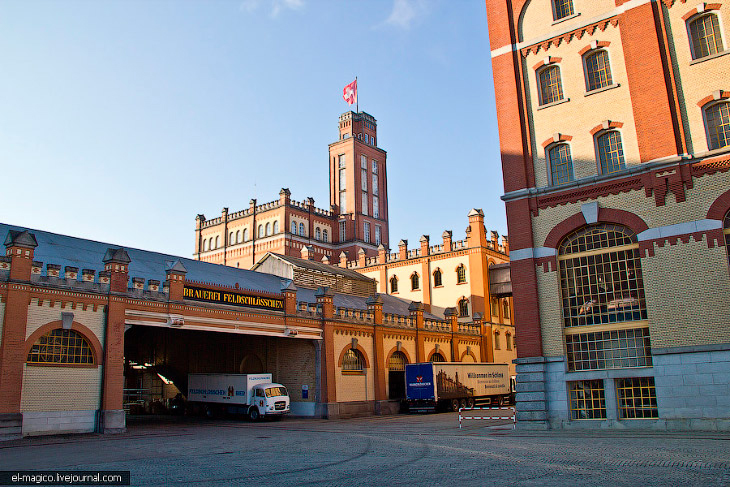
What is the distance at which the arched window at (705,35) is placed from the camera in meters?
21.8

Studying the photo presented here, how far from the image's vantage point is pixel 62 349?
24.2 m

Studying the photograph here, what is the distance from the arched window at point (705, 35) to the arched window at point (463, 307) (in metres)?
34.1

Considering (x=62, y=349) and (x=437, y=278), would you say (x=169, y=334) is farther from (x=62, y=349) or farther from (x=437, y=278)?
(x=437, y=278)

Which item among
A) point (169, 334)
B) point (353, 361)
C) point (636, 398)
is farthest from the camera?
point (169, 334)

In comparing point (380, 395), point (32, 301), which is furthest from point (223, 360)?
point (32, 301)

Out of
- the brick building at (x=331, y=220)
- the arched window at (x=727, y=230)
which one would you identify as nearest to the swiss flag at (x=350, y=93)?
the brick building at (x=331, y=220)

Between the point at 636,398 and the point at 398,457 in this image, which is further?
the point at 636,398

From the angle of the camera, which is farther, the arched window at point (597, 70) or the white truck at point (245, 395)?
the white truck at point (245, 395)

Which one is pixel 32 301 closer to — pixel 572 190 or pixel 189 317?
pixel 189 317

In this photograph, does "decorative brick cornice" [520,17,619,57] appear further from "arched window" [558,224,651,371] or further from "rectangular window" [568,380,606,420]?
"rectangular window" [568,380,606,420]

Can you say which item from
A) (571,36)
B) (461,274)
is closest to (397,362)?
(461,274)

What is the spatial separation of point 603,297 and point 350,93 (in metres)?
62.8

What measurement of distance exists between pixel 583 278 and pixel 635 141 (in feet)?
18.1

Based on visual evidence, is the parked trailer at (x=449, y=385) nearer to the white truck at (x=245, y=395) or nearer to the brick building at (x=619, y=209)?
the white truck at (x=245, y=395)
